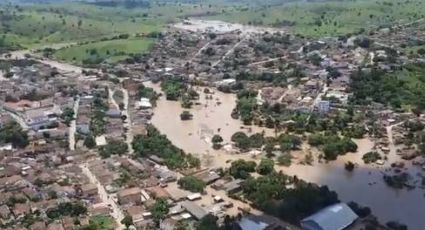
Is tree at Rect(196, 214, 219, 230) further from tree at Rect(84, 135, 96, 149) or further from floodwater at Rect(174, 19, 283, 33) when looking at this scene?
floodwater at Rect(174, 19, 283, 33)

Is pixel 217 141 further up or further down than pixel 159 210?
further up

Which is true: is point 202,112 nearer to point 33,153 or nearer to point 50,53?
point 33,153

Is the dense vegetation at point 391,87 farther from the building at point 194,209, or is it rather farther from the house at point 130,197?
the house at point 130,197

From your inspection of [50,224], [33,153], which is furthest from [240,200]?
[33,153]

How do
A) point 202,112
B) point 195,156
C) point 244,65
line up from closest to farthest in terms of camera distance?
point 195,156, point 202,112, point 244,65

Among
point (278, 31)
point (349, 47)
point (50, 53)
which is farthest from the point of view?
point (278, 31)

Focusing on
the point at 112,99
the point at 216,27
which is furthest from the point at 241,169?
the point at 216,27

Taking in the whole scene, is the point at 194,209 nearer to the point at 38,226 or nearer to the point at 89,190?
the point at 89,190
